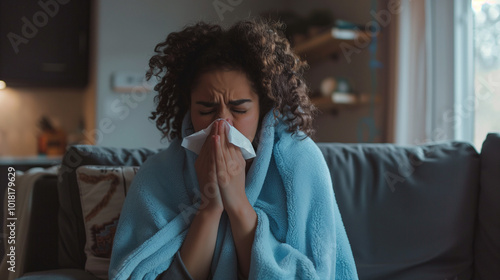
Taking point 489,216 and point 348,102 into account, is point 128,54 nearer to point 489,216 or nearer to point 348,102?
point 348,102

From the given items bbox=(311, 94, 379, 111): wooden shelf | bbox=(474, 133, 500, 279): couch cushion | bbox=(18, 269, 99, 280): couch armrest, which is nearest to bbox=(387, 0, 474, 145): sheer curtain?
bbox=(311, 94, 379, 111): wooden shelf

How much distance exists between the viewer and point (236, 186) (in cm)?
95

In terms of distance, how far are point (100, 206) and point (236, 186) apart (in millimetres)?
466

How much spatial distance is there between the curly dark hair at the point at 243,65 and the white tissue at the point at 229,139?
0.13 metres

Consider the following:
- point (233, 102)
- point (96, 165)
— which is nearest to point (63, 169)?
point (96, 165)

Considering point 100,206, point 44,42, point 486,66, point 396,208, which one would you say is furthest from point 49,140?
point 486,66

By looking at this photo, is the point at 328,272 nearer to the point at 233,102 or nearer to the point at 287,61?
the point at 233,102

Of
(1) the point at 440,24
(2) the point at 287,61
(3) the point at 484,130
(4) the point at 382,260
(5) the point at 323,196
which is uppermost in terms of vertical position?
(1) the point at 440,24

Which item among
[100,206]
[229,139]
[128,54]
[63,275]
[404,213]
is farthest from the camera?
[128,54]

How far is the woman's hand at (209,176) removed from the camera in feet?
3.05

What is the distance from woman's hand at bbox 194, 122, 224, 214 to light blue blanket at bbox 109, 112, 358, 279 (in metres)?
0.06

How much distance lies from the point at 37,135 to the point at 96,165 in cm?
246

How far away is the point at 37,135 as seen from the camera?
338 centimetres

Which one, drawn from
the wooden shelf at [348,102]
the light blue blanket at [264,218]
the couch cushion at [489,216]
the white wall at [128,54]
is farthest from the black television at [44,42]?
the couch cushion at [489,216]
